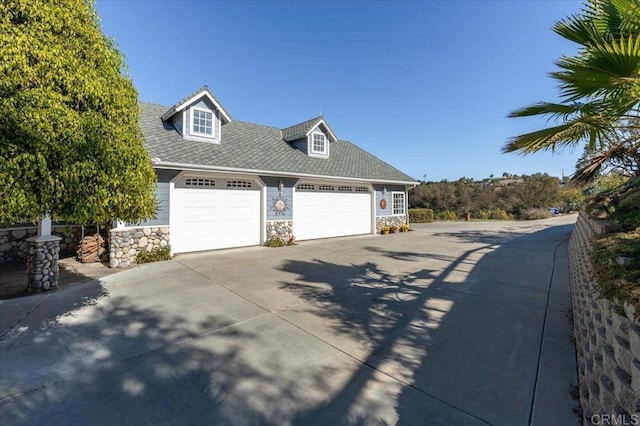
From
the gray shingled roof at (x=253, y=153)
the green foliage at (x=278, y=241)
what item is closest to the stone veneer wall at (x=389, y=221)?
the gray shingled roof at (x=253, y=153)

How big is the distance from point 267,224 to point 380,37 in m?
9.03

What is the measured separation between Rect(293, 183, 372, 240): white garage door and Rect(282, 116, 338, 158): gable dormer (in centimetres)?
221

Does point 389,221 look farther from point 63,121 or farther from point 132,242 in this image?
point 63,121

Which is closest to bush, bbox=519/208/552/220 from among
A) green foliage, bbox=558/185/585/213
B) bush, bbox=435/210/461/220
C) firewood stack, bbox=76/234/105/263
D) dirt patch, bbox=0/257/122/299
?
green foliage, bbox=558/185/585/213

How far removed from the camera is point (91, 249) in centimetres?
855

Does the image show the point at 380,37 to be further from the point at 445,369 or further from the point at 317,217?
the point at 445,369

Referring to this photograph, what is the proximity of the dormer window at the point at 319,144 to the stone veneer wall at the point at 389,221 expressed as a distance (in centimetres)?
490

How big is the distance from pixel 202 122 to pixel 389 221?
11083mm

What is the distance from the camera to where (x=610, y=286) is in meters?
1.98

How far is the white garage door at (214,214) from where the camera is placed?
9695mm

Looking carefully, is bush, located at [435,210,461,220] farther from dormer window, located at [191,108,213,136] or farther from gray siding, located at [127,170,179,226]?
gray siding, located at [127,170,179,226]

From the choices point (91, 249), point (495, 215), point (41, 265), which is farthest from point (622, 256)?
point (495, 215)

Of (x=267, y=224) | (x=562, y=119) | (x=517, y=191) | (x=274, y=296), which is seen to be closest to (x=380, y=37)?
(x=267, y=224)

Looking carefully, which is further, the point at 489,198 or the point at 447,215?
the point at 489,198
